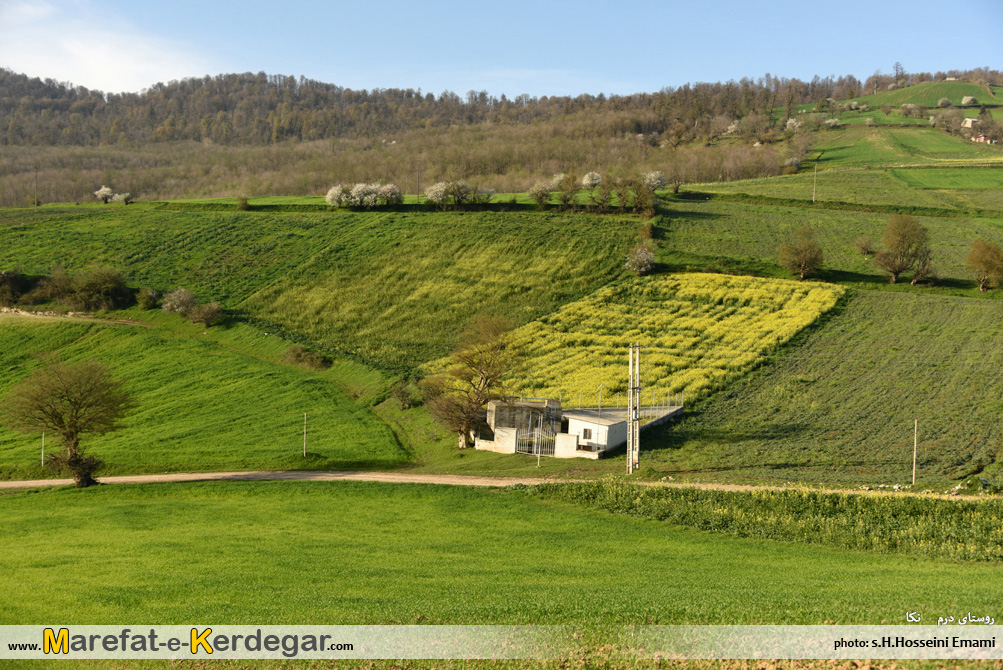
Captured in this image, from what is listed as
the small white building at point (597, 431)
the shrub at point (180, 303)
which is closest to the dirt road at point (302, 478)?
the small white building at point (597, 431)

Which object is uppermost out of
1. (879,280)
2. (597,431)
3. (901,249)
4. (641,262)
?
(901,249)

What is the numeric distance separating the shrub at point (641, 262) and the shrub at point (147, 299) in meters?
56.5

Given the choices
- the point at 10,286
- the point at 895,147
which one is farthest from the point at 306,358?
the point at 895,147

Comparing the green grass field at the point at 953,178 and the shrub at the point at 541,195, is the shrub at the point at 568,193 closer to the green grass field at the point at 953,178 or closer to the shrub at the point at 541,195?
the shrub at the point at 541,195

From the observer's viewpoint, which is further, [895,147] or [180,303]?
[895,147]

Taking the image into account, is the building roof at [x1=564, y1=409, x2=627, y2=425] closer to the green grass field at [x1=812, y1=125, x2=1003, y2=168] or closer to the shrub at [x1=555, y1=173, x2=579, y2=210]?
the shrub at [x1=555, y1=173, x2=579, y2=210]

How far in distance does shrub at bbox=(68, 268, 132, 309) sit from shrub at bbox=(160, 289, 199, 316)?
6281 millimetres

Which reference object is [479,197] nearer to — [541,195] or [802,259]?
[541,195]

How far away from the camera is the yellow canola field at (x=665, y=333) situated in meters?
58.9

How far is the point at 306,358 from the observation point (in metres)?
71.5

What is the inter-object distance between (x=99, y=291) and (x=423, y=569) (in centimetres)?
7920

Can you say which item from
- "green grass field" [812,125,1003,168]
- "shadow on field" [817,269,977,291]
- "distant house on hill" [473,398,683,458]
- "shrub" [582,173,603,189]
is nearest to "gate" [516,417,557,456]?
"distant house on hill" [473,398,683,458]

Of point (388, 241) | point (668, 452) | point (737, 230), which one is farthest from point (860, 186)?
point (668, 452)

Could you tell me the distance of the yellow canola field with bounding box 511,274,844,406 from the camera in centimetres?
5891
